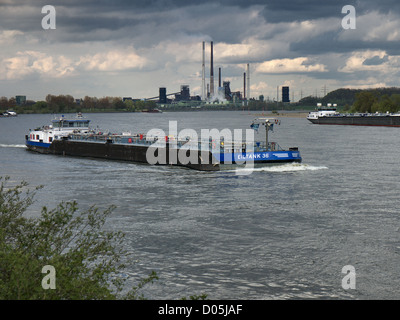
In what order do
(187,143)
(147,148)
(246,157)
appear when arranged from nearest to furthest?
(246,157) → (187,143) → (147,148)

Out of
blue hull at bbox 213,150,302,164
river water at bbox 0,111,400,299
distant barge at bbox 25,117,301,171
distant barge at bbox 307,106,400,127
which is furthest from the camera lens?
distant barge at bbox 307,106,400,127

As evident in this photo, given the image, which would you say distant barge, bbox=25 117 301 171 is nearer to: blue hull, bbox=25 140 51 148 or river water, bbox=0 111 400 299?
blue hull, bbox=25 140 51 148

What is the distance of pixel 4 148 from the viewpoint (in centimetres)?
8619

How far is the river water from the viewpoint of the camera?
63.0 ft

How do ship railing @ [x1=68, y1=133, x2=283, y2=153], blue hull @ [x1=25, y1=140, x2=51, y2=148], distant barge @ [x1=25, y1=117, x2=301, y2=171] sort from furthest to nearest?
blue hull @ [x1=25, y1=140, x2=51, y2=148] < ship railing @ [x1=68, y1=133, x2=283, y2=153] < distant barge @ [x1=25, y1=117, x2=301, y2=171]

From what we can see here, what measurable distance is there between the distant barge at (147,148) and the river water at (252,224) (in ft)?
5.23

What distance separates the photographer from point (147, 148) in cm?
5941

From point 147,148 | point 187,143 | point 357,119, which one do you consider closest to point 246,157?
point 187,143

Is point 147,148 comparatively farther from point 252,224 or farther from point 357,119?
point 357,119

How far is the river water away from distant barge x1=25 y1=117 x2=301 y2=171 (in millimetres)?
1593

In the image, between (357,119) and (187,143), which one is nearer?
(187,143)

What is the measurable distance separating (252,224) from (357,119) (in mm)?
145205

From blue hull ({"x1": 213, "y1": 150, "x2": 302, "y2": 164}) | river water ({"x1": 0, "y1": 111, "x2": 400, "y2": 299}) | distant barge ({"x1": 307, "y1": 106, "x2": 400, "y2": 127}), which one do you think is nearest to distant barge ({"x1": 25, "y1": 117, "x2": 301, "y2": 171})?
blue hull ({"x1": 213, "y1": 150, "x2": 302, "y2": 164})

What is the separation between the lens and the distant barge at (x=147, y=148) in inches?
1987
